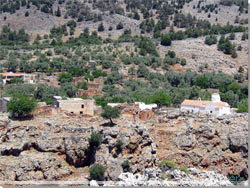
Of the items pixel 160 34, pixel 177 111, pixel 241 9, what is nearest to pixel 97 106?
pixel 177 111

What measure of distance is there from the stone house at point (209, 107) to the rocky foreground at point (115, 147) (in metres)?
1.88

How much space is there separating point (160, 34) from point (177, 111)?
137 ft

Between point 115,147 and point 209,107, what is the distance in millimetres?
8718

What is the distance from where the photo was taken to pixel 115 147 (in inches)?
1501

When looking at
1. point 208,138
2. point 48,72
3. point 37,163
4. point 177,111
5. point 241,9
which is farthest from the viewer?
point 241,9

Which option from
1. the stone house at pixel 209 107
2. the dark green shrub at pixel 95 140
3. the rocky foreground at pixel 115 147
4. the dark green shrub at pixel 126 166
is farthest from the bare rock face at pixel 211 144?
the dark green shrub at pixel 95 140

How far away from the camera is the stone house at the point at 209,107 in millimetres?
43334

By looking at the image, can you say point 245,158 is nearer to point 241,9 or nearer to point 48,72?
point 48,72

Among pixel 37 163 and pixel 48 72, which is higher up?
pixel 37 163

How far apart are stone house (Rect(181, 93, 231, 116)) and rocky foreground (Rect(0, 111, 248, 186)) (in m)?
1.88

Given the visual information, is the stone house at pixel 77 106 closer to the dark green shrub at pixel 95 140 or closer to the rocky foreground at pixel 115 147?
the rocky foreground at pixel 115 147

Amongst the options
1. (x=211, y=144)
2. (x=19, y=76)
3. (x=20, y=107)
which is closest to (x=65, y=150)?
→ (x=20, y=107)

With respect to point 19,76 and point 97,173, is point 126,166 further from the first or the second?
point 19,76

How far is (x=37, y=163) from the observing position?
36.6 meters
